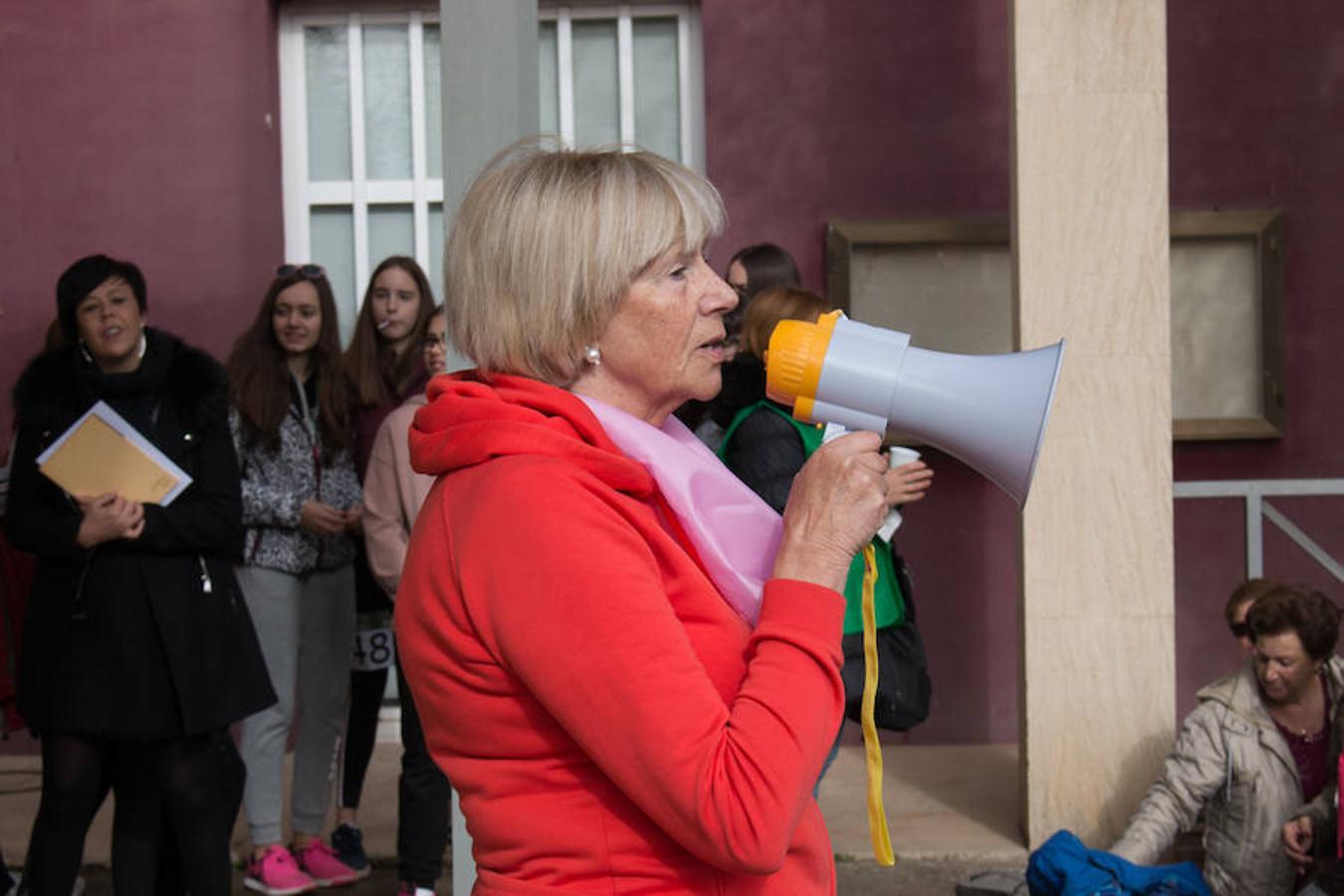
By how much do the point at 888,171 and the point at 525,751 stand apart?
5130mm

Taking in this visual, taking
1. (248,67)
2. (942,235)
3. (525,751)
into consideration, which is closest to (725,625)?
(525,751)

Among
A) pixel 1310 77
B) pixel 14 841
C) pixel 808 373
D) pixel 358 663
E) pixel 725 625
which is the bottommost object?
pixel 14 841

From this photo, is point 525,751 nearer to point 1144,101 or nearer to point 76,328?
point 76,328

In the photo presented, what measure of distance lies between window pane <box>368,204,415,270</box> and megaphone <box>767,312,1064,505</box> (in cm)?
513

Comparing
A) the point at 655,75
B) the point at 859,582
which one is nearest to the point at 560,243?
the point at 859,582

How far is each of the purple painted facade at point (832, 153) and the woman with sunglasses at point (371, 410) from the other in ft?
5.36

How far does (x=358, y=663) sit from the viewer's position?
16.8ft

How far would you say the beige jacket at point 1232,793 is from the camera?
449 centimetres

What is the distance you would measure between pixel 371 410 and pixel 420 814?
126cm

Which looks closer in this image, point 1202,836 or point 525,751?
point 525,751

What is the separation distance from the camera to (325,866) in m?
4.91

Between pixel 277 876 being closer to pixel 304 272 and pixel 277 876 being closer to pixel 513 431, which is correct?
pixel 304 272

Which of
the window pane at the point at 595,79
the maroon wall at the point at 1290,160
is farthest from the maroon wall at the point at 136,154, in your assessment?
the maroon wall at the point at 1290,160

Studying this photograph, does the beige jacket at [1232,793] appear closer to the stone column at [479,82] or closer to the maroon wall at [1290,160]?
the maroon wall at [1290,160]
